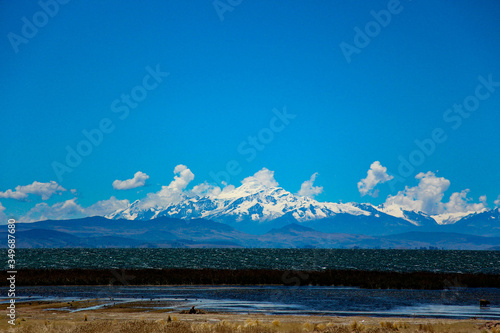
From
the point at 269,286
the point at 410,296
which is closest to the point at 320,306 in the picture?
the point at 410,296

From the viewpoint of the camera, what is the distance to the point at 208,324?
95.8 feet

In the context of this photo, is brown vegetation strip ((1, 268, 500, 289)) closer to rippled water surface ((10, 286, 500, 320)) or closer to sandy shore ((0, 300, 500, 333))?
rippled water surface ((10, 286, 500, 320))

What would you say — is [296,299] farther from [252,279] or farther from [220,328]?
[220,328]

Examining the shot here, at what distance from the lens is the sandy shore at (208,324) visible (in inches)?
1102

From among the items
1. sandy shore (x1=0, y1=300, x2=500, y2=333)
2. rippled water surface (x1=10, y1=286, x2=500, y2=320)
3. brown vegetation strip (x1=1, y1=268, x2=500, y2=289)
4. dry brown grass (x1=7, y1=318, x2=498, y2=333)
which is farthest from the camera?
brown vegetation strip (x1=1, y1=268, x2=500, y2=289)

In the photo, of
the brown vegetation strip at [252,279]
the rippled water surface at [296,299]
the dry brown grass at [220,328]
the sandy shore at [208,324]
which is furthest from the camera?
the brown vegetation strip at [252,279]

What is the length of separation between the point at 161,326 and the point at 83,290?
104 feet

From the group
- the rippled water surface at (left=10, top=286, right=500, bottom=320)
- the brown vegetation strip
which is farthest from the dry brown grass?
the brown vegetation strip

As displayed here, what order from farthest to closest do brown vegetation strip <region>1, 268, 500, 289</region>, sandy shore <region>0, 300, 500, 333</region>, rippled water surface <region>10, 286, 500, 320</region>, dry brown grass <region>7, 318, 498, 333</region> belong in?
brown vegetation strip <region>1, 268, 500, 289</region>, rippled water surface <region>10, 286, 500, 320</region>, sandy shore <region>0, 300, 500, 333</region>, dry brown grass <region>7, 318, 498, 333</region>

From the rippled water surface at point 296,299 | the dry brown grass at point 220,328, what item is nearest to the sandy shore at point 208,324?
the dry brown grass at point 220,328

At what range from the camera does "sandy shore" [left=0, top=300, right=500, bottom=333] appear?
1102 inches

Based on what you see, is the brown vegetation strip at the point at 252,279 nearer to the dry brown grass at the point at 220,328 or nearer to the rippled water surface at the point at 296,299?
the rippled water surface at the point at 296,299

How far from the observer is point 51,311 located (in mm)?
38219

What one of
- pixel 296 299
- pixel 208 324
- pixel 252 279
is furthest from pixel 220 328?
pixel 252 279
